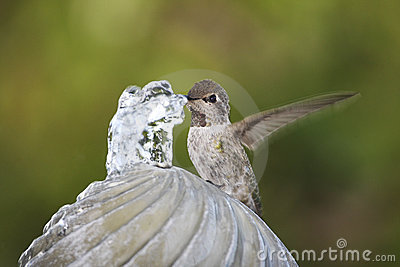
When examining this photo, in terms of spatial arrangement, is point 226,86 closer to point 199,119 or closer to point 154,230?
point 199,119

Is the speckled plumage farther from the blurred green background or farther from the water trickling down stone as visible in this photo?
the blurred green background

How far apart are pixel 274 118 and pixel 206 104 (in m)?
0.14

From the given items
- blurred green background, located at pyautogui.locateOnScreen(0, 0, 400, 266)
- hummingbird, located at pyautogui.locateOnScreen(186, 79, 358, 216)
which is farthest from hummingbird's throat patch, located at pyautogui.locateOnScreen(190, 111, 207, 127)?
blurred green background, located at pyautogui.locateOnScreen(0, 0, 400, 266)

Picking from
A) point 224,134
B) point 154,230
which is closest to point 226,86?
point 224,134

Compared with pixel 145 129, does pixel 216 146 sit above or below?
below

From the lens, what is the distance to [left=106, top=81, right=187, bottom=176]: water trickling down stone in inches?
29.6

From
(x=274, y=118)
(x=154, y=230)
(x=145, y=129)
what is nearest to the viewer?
(x=154, y=230)

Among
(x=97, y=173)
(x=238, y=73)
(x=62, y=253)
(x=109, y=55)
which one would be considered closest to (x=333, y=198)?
(x=238, y=73)

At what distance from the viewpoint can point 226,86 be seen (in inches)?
70.0

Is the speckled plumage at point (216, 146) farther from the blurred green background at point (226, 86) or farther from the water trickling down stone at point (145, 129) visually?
the blurred green background at point (226, 86)

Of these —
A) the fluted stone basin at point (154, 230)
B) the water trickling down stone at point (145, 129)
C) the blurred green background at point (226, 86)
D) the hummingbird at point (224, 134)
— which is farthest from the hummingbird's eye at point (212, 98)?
the blurred green background at point (226, 86)

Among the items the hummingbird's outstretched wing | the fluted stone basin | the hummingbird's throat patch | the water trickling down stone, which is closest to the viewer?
the fluted stone basin

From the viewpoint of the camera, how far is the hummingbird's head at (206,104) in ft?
3.47

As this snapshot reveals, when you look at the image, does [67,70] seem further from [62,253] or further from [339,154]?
[62,253]
